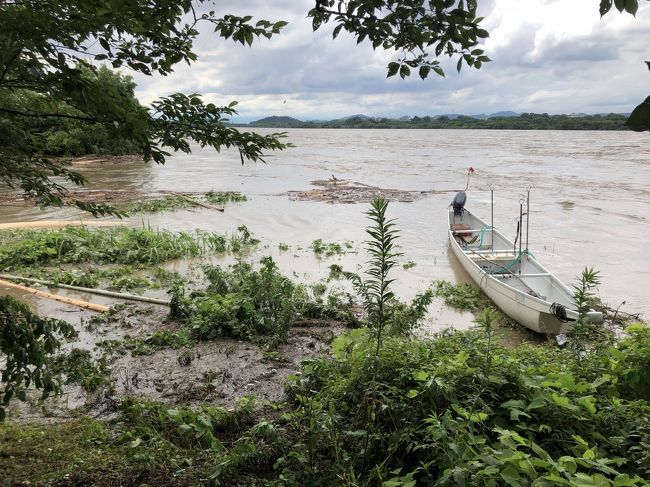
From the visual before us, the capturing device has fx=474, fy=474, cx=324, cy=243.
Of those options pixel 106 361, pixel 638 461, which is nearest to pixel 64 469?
pixel 106 361

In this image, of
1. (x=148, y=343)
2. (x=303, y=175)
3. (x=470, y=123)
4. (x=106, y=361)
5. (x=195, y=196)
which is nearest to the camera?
(x=106, y=361)

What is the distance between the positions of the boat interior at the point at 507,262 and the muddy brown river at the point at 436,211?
34.9 inches

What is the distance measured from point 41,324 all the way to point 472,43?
2918mm

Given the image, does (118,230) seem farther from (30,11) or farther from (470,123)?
(470,123)

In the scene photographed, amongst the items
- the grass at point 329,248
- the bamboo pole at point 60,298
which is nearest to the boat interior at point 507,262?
the grass at point 329,248

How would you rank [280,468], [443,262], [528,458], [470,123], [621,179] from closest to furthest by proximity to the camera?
[528,458] → [280,468] → [443,262] → [621,179] → [470,123]

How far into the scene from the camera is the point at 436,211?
23188mm

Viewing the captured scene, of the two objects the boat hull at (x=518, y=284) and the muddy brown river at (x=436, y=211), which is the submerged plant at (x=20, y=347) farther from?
the boat hull at (x=518, y=284)

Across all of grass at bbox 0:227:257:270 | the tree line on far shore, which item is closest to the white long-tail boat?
grass at bbox 0:227:257:270

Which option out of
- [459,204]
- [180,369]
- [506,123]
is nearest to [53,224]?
[180,369]

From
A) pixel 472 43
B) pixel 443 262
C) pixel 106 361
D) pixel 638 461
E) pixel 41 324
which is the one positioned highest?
pixel 472 43

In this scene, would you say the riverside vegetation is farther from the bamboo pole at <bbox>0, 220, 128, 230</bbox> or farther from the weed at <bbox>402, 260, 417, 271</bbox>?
the bamboo pole at <bbox>0, 220, 128, 230</bbox>

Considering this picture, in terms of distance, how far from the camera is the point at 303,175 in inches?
1496

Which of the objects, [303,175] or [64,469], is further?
[303,175]
